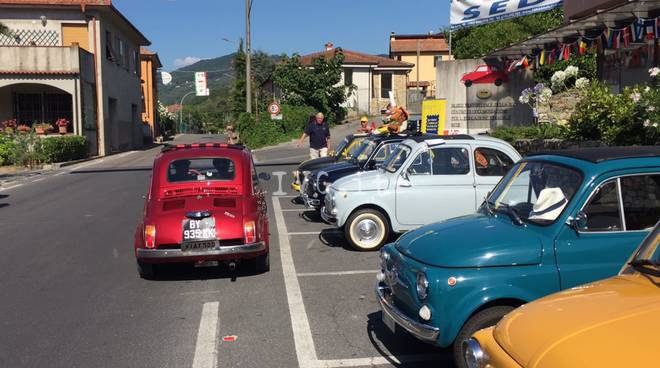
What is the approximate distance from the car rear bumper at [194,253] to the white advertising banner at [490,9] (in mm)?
13800

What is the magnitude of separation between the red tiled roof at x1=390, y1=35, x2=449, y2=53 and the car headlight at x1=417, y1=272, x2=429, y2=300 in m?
55.2

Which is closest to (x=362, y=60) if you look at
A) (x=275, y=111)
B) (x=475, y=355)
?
(x=275, y=111)

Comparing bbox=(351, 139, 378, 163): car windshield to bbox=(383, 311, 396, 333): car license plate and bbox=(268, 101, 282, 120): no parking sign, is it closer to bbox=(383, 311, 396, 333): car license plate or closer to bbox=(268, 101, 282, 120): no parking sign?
bbox=(383, 311, 396, 333): car license plate

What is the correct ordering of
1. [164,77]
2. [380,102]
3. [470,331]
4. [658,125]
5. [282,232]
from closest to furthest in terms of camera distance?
1. [470,331]
2. [658,125]
3. [282,232]
4. [380,102]
5. [164,77]

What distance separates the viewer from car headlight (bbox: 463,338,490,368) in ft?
8.75

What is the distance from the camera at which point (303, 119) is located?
38281 mm

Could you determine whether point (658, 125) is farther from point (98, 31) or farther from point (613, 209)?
point (98, 31)

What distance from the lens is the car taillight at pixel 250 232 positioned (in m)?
7.03

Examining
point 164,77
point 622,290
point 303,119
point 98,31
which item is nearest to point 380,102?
point 303,119

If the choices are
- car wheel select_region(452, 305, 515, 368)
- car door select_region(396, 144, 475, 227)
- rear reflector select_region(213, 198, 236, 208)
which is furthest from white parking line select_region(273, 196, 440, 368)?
car door select_region(396, 144, 475, 227)

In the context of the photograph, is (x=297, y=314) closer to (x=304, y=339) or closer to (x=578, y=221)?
(x=304, y=339)

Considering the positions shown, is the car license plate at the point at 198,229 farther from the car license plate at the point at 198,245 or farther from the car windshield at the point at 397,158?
the car windshield at the point at 397,158

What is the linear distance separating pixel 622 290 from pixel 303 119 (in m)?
35.9

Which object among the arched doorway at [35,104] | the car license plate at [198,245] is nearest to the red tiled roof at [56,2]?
the arched doorway at [35,104]
